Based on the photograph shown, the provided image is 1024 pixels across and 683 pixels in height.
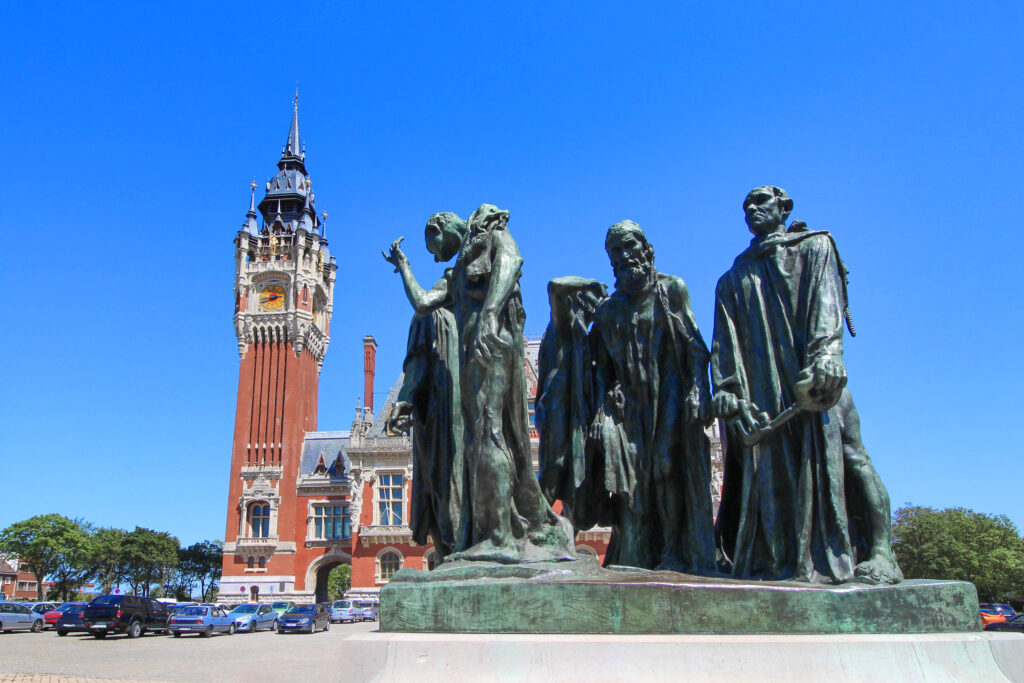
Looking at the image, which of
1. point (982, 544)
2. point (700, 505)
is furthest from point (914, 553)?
point (700, 505)

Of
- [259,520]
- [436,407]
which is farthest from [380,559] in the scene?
[436,407]

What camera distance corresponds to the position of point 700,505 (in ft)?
14.8

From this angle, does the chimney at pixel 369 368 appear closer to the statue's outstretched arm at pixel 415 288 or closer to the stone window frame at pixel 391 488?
the stone window frame at pixel 391 488

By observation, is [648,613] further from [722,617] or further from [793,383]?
[793,383]

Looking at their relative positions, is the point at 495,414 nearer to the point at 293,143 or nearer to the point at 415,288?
the point at 415,288

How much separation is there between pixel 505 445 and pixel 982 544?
46.4 m

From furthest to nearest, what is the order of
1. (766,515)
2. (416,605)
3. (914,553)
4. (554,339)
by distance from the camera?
(914,553) < (554,339) < (766,515) < (416,605)

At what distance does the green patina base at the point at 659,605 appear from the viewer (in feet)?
11.1

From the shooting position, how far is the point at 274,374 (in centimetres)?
5650

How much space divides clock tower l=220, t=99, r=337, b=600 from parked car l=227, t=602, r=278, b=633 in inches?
651

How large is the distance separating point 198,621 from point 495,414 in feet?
89.8

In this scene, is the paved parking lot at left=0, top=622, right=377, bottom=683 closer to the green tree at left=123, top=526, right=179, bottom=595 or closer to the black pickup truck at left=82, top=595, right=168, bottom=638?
the black pickup truck at left=82, top=595, right=168, bottom=638

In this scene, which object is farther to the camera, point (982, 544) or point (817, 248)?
point (982, 544)

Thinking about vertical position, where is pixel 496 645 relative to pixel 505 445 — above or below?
below
